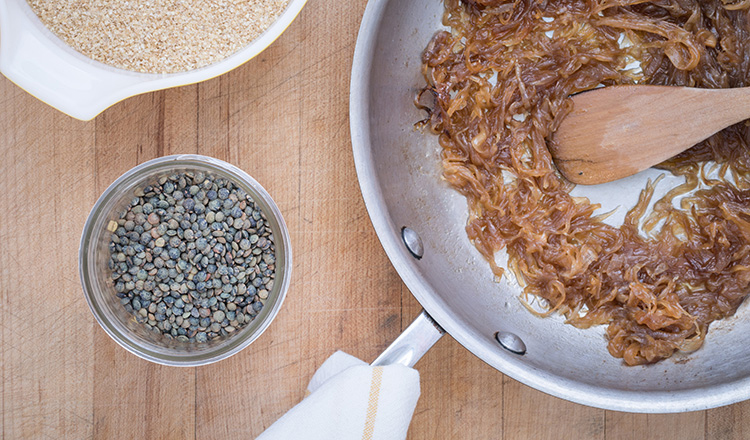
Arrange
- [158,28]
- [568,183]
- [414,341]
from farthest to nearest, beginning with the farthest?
1. [568,183]
2. [158,28]
3. [414,341]

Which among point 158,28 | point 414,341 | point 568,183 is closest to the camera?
point 414,341

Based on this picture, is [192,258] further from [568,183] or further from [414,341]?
[568,183]

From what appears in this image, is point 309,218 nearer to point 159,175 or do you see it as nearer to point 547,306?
point 159,175

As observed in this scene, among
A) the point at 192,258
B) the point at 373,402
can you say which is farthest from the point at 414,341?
the point at 192,258

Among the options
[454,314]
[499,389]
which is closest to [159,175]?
[454,314]

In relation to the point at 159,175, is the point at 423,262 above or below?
below

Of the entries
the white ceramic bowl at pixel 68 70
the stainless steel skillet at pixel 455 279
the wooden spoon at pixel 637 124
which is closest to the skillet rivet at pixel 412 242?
the stainless steel skillet at pixel 455 279
